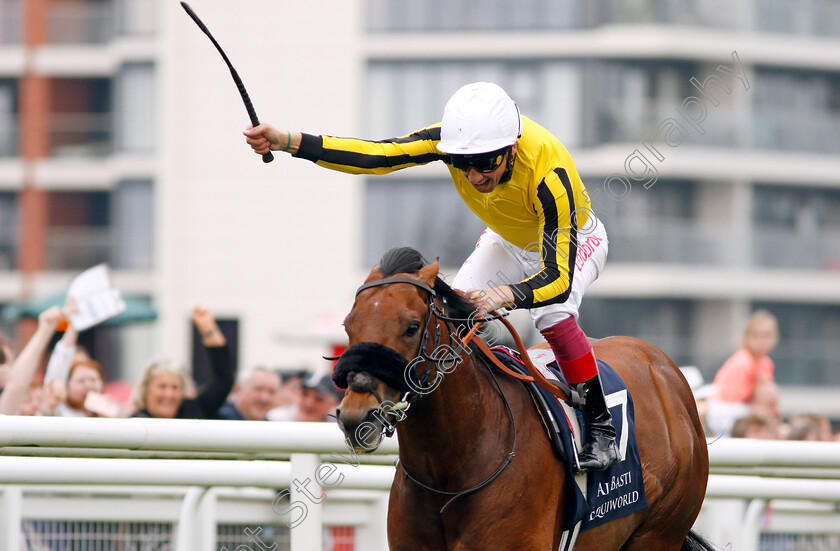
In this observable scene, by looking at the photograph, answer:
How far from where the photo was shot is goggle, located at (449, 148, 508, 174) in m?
3.99

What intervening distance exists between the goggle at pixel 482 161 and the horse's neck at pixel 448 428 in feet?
2.14

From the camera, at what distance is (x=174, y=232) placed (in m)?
25.6

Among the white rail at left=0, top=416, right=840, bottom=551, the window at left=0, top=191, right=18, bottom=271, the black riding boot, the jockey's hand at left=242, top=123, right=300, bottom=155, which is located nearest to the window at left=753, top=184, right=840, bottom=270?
the window at left=0, top=191, right=18, bottom=271

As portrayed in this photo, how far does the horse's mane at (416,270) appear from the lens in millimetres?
3824

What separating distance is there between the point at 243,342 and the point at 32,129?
9.19 metres

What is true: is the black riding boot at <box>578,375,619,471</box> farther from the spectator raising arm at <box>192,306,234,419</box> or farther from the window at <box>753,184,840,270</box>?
the window at <box>753,184,840,270</box>

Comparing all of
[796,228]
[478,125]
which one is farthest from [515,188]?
[796,228]

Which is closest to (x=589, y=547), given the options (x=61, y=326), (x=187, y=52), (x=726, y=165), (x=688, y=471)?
(x=688, y=471)

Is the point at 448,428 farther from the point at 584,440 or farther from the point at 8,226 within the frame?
the point at 8,226

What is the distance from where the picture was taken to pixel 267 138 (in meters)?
3.98

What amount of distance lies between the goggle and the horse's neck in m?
0.65

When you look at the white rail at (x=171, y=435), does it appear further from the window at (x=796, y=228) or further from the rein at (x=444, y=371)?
the window at (x=796, y=228)

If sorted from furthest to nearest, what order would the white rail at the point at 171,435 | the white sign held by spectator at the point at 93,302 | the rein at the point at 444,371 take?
the white sign held by spectator at the point at 93,302
the white rail at the point at 171,435
the rein at the point at 444,371

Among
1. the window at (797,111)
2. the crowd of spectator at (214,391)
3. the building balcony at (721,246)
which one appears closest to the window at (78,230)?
the building balcony at (721,246)
